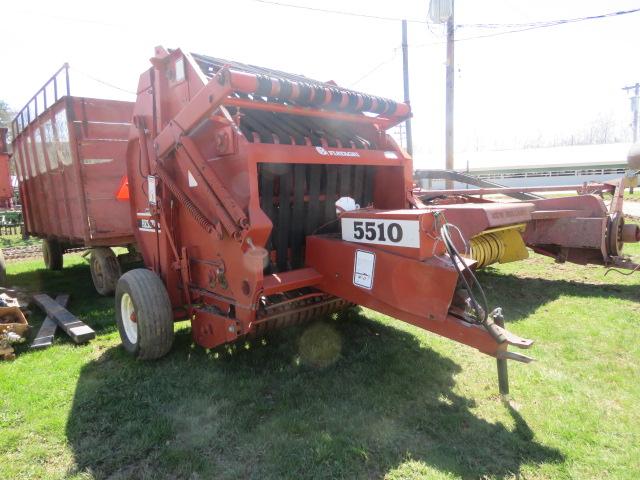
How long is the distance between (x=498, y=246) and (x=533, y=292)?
1231 millimetres

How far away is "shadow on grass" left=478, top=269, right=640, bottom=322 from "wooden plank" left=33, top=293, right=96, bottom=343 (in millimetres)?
4329

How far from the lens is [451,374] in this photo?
11.8ft

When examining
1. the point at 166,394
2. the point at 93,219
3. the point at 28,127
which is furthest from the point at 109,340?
the point at 28,127

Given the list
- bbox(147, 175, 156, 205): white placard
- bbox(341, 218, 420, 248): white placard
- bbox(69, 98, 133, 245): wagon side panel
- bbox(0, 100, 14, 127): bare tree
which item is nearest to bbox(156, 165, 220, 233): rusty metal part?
bbox(147, 175, 156, 205): white placard

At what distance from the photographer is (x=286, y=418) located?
2.99m

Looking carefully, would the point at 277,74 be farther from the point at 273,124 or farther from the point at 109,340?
the point at 109,340

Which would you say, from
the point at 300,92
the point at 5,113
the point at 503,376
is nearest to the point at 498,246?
the point at 503,376

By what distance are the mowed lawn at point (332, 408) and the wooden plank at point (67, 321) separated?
11cm

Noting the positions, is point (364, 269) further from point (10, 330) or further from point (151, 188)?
point (10, 330)

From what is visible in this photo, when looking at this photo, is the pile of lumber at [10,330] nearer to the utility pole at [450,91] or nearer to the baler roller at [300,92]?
the baler roller at [300,92]

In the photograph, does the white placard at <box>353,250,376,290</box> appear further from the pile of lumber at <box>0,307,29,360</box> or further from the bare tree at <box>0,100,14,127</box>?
the bare tree at <box>0,100,14,127</box>

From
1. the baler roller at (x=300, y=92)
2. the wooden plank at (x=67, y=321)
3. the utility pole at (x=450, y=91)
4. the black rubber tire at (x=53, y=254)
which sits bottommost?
the wooden plank at (x=67, y=321)

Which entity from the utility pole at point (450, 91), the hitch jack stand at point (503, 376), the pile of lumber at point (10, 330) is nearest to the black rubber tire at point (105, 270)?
the pile of lumber at point (10, 330)

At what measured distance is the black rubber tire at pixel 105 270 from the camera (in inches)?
249
